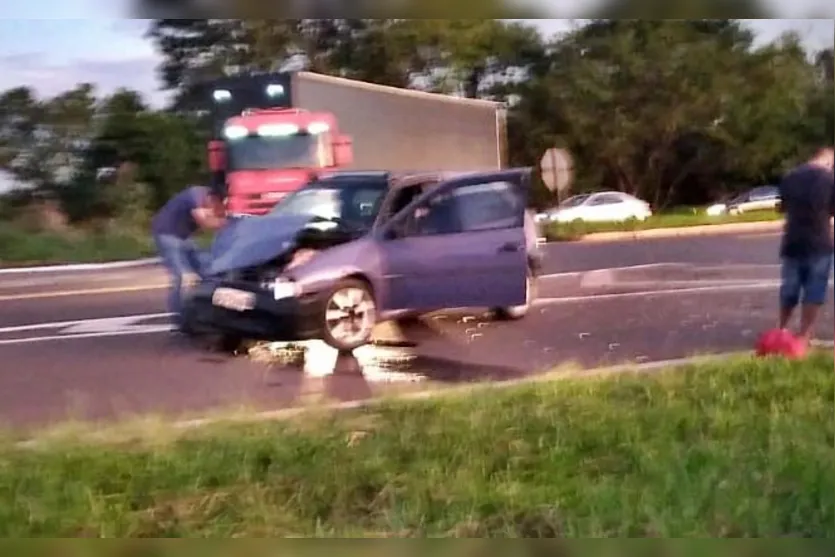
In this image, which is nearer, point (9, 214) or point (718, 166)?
point (9, 214)

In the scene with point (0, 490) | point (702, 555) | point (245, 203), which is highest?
point (245, 203)

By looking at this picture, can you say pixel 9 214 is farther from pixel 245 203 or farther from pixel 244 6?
pixel 244 6

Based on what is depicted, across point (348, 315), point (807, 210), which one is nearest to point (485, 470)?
point (348, 315)

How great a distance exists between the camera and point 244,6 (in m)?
2.87

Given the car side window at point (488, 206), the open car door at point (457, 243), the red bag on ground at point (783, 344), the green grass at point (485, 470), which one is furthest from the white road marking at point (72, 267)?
the red bag on ground at point (783, 344)

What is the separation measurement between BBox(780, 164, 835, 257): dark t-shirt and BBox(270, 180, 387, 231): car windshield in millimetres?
1107

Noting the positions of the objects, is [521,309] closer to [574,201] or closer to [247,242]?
[574,201]

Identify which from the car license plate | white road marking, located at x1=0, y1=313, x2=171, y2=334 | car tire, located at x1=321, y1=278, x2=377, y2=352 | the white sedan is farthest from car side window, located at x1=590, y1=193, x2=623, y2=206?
white road marking, located at x1=0, y1=313, x2=171, y2=334

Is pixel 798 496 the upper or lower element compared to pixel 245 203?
lower

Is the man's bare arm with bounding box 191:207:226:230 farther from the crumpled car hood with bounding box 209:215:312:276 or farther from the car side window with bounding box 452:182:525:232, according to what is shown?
the car side window with bounding box 452:182:525:232

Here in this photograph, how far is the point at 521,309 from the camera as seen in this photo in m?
3.00

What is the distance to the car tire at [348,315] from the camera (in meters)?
2.91

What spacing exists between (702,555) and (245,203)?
149 cm

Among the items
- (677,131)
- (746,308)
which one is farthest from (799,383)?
(677,131)
